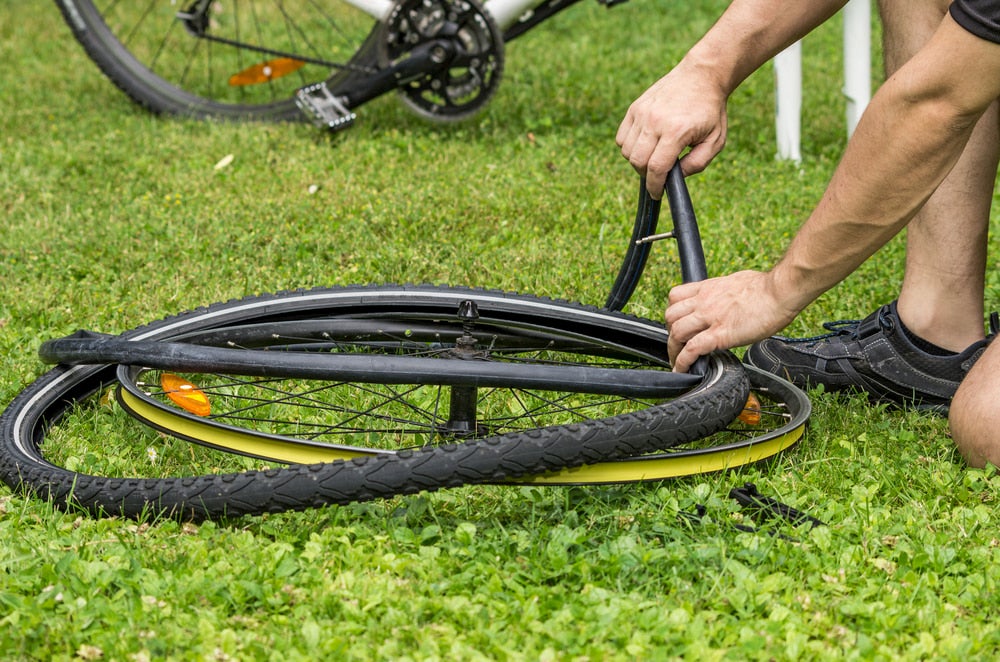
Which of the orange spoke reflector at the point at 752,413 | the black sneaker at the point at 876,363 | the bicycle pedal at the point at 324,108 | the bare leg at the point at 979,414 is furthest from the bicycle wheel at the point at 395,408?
the bicycle pedal at the point at 324,108

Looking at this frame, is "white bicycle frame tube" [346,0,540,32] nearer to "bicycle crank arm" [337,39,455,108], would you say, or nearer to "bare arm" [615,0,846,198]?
"bicycle crank arm" [337,39,455,108]

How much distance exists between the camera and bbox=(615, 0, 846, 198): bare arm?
6.94 ft

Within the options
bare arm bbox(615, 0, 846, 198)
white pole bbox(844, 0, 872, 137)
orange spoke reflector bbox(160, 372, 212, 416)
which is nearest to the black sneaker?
bare arm bbox(615, 0, 846, 198)

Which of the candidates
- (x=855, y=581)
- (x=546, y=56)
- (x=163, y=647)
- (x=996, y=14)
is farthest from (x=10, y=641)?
(x=546, y=56)

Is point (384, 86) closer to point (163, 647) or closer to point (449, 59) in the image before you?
point (449, 59)

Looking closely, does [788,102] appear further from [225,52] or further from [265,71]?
[225,52]

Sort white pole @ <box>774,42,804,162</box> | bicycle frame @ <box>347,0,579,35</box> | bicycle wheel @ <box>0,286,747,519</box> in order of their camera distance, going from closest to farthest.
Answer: bicycle wheel @ <box>0,286,747,519</box> → white pole @ <box>774,42,804,162</box> → bicycle frame @ <box>347,0,579,35</box>

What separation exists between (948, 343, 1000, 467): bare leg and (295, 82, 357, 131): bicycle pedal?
109 inches

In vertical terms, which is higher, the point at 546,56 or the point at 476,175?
the point at 546,56

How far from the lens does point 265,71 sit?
484 cm

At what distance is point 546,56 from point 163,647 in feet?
15.6

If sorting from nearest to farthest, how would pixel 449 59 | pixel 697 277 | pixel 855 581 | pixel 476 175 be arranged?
pixel 855 581 → pixel 697 277 → pixel 476 175 → pixel 449 59

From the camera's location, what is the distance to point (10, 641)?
1566mm

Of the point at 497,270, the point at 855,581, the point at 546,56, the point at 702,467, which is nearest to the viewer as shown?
the point at 855,581
